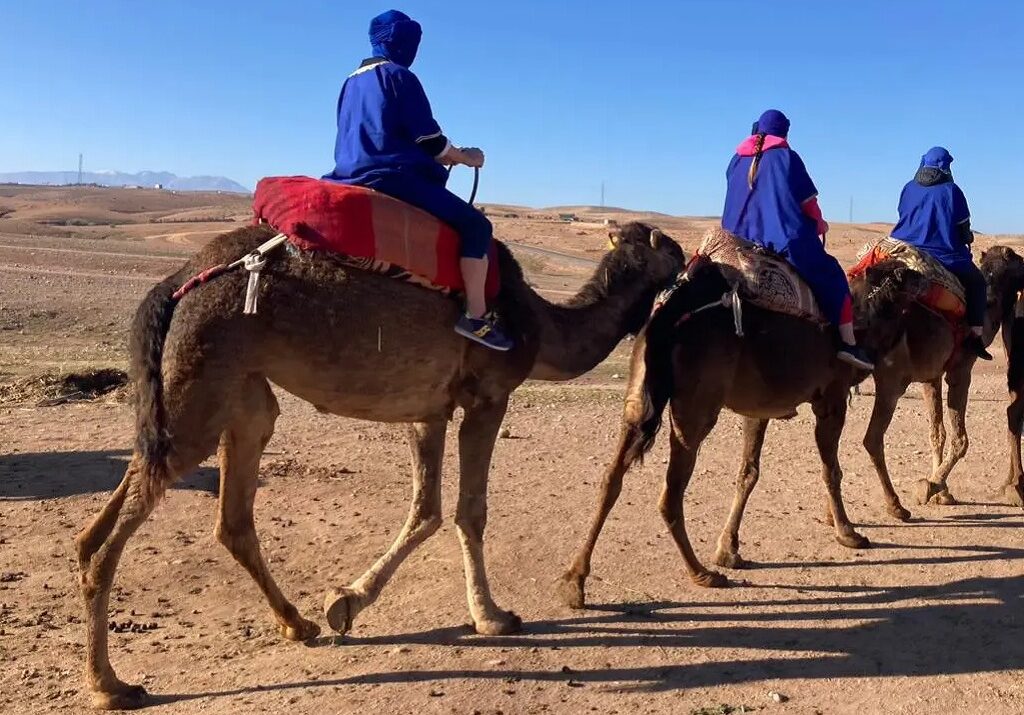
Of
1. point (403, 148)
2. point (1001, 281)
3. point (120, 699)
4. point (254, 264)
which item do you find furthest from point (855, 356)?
point (120, 699)

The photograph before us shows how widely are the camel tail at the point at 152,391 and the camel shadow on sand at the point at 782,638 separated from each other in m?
1.17

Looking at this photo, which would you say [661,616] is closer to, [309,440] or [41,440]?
[309,440]

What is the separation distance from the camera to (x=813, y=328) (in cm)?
726

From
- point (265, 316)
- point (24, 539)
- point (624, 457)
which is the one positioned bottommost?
point (24, 539)

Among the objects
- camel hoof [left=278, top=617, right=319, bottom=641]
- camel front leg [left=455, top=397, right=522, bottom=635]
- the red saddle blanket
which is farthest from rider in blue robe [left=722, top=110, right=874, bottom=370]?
camel hoof [left=278, top=617, right=319, bottom=641]

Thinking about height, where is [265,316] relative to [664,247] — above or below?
below

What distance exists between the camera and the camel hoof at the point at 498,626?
19.4 ft

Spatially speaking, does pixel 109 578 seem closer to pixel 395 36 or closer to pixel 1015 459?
pixel 395 36

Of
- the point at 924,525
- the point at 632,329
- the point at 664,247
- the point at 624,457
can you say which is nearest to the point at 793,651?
the point at 624,457

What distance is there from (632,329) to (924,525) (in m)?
3.76

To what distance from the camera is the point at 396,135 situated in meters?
5.55

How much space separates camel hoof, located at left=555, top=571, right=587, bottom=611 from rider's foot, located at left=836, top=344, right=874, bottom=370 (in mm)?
2586

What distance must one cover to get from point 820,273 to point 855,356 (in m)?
0.68

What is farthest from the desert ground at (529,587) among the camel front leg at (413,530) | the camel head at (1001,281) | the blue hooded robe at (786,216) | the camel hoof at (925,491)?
the blue hooded robe at (786,216)
